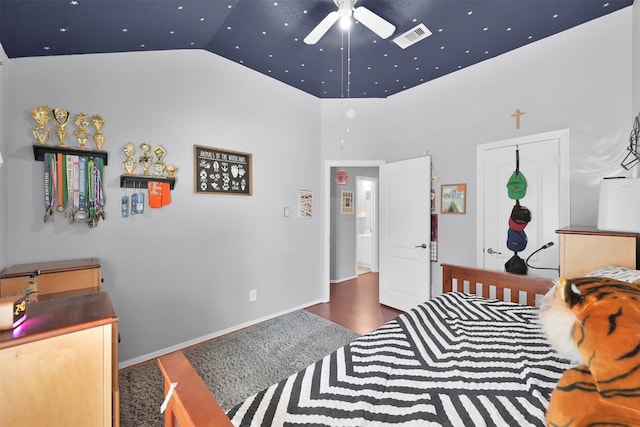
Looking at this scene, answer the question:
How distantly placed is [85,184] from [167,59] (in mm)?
1292

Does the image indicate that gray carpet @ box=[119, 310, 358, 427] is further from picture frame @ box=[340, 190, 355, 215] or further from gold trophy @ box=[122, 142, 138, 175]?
picture frame @ box=[340, 190, 355, 215]

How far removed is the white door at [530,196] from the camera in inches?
93.8

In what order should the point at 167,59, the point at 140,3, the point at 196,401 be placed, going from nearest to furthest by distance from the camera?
1. the point at 196,401
2. the point at 140,3
3. the point at 167,59

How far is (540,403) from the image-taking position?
2.77ft

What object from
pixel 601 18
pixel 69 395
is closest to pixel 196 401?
pixel 69 395

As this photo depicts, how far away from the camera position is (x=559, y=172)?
93.4 inches

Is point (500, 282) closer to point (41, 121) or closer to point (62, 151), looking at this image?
point (62, 151)

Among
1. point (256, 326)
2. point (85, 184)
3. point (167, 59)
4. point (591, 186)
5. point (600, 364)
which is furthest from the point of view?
point (256, 326)

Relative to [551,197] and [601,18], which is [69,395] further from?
[601,18]

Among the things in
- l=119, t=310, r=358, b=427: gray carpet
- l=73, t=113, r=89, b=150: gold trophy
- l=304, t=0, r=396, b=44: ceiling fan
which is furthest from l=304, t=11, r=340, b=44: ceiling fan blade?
l=119, t=310, r=358, b=427: gray carpet

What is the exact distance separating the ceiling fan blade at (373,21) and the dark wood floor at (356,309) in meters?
2.68

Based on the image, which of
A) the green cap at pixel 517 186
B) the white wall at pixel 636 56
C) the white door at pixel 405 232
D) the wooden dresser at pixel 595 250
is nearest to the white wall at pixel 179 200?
the white door at pixel 405 232

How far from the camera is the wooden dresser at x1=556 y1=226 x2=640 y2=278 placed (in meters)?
1.47

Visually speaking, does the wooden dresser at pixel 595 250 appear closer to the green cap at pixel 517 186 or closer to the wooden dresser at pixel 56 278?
the green cap at pixel 517 186
